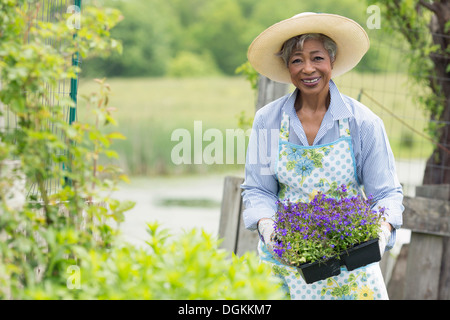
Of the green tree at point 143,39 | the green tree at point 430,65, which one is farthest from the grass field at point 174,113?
the green tree at point 430,65

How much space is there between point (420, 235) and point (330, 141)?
168 cm

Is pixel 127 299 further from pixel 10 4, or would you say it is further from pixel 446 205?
pixel 446 205

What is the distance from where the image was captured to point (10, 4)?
1.67 metres

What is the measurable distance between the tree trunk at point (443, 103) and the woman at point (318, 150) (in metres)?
1.84

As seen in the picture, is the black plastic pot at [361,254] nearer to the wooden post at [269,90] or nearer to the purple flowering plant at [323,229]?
the purple flowering plant at [323,229]

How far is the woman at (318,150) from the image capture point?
2244mm

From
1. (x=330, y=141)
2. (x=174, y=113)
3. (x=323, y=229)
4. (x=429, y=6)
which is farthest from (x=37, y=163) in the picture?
(x=174, y=113)

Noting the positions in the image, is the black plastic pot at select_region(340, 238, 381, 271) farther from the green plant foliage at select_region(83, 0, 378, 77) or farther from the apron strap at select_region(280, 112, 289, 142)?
the green plant foliage at select_region(83, 0, 378, 77)

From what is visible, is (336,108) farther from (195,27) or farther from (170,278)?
(195,27)

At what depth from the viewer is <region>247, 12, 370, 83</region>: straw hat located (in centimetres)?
227

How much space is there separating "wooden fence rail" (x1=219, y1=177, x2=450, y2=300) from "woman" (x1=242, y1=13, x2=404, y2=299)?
3.79 feet

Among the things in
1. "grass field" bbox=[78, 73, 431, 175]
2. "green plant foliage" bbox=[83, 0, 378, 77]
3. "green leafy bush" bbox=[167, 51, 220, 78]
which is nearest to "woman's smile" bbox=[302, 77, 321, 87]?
"grass field" bbox=[78, 73, 431, 175]

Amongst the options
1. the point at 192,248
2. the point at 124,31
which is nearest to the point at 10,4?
the point at 192,248
